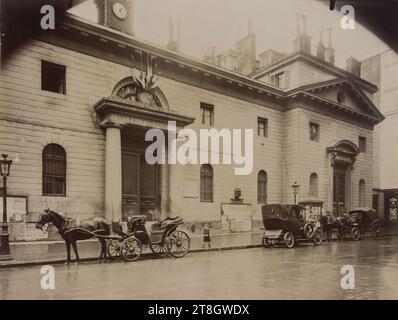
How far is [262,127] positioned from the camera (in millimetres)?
11250

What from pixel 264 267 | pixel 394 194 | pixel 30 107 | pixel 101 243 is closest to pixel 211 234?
pixel 264 267

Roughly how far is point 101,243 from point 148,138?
2496 mm

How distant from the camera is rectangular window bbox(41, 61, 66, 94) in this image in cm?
915

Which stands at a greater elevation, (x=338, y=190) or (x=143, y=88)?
(x=143, y=88)

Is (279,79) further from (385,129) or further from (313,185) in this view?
(385,129)

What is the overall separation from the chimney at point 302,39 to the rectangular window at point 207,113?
8.02ft

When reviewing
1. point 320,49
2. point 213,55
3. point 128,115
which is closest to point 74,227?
point 128,115

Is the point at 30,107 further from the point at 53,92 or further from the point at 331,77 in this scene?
the point at 331,77

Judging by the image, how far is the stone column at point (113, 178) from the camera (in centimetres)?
945

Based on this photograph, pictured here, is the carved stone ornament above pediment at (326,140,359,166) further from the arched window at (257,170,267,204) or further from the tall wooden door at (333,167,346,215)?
the arched window at (257,170,267,204)

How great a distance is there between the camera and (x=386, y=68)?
9.21 meters

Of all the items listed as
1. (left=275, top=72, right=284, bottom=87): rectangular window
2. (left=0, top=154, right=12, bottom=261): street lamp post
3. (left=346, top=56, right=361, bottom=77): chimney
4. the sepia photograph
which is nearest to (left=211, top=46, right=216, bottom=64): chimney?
the sepia photograph

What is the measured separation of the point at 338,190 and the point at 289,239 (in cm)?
206

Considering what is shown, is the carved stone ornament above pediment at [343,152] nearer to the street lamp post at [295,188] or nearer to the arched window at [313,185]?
the arched window at [313,185]
